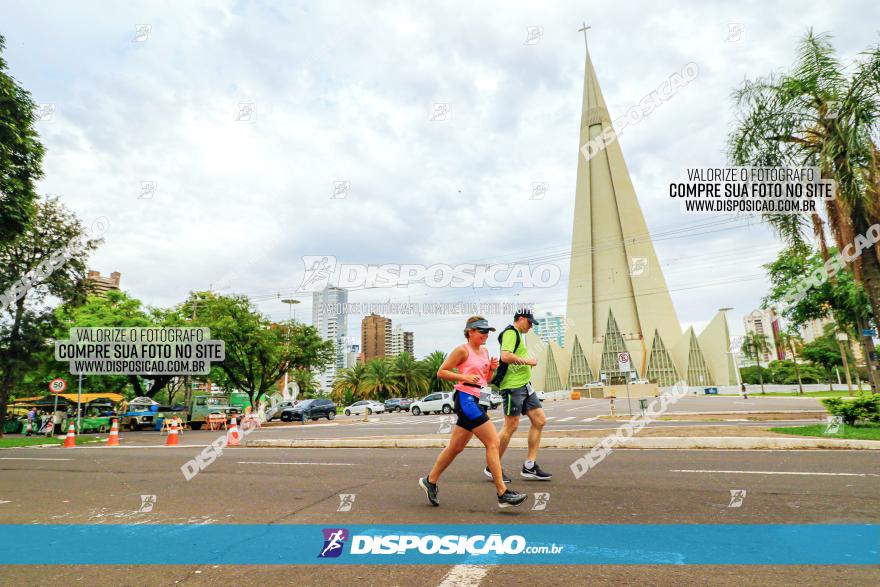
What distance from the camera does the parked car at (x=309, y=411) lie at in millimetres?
33188

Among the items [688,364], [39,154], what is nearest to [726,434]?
[39,154]

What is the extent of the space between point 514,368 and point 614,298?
8507 centimetres

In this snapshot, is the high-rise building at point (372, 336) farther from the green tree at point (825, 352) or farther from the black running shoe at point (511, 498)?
the black running shoe at point (511, 498)

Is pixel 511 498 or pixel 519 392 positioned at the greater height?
pixel 519 392

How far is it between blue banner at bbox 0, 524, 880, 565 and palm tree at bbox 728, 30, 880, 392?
478 inches

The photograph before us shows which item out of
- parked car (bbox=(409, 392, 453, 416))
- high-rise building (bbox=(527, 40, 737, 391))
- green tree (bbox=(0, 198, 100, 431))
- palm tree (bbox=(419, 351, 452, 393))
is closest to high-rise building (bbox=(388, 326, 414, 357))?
high-rise building (bbox=(527, 40, 737, 391))

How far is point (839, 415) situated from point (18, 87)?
23.7 meters

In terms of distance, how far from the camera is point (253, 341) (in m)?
32.0

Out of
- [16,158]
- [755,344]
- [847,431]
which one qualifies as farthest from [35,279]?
[755,344]

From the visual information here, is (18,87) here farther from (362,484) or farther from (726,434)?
(726,434)

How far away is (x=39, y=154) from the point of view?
48.3ft

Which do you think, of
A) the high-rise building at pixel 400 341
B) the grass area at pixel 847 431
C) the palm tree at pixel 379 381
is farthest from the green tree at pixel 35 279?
the high-rise building at pixel 400 341

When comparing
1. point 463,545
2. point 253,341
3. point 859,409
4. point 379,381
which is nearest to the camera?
point 463,545

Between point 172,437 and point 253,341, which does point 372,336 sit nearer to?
point 253,341
